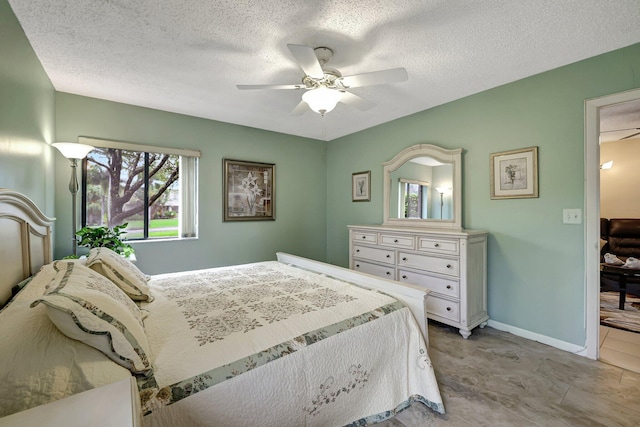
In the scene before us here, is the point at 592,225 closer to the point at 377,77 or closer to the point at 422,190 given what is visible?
the point at 422,190

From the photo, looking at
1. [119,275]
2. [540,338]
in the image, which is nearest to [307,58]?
[119,275]

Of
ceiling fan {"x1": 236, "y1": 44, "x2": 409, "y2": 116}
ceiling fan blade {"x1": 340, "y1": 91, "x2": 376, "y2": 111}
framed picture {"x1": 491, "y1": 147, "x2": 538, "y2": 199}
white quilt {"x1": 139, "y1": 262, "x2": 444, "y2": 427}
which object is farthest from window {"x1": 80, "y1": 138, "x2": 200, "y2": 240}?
framed picture {"x1": 491, "y1": 147, "x2": 538, "y2": 199}

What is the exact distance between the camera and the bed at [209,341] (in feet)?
2.87

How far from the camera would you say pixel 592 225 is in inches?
87.0

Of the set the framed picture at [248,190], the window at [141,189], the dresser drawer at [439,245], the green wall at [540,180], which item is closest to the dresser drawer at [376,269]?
the dresser drawer at [439,245]

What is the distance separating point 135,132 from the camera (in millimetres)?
3188

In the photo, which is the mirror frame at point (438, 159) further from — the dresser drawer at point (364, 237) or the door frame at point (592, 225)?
the door frame at point (592, 225)

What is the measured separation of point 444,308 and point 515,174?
1470mm

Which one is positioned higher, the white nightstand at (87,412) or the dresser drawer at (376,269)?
the white nightstand at (87,412)

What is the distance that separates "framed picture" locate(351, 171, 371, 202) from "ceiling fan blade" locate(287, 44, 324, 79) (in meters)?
2.37

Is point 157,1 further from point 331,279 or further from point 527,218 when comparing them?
point 527,218

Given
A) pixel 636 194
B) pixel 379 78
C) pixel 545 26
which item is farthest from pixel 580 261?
pixel 636 194

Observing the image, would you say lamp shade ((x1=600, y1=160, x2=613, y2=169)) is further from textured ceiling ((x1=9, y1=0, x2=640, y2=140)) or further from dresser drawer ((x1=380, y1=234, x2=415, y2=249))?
dresser drawer ((x1=380, y1=234, x2=415, y2=249))

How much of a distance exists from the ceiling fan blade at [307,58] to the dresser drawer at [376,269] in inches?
88.2
